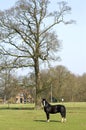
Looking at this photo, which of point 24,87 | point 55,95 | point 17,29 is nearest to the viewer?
point 17,29

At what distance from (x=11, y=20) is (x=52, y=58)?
728 cm

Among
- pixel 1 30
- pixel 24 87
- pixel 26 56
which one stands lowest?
pixel 24 87

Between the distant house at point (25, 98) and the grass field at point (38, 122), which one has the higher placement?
the distant house at point (25, 98)

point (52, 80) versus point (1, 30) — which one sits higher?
point (1, 30)

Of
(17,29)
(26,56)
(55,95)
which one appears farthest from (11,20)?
(55,95)

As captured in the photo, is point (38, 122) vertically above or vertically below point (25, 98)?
below

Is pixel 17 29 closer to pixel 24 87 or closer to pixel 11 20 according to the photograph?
pixel 11 20

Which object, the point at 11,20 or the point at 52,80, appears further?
the point at 52,80

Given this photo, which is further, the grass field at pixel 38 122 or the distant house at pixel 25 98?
the distant house at pixel 25 98

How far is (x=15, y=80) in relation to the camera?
5684cm

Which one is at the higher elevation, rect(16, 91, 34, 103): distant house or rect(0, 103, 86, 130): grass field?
rect(16, 91, 34, 103): distant house

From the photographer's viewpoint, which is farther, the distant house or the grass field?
the distant house

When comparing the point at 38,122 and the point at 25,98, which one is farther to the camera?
the point at 25,98

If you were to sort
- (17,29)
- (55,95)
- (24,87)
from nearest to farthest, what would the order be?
(17,29)
(24,87)
(55,95)
